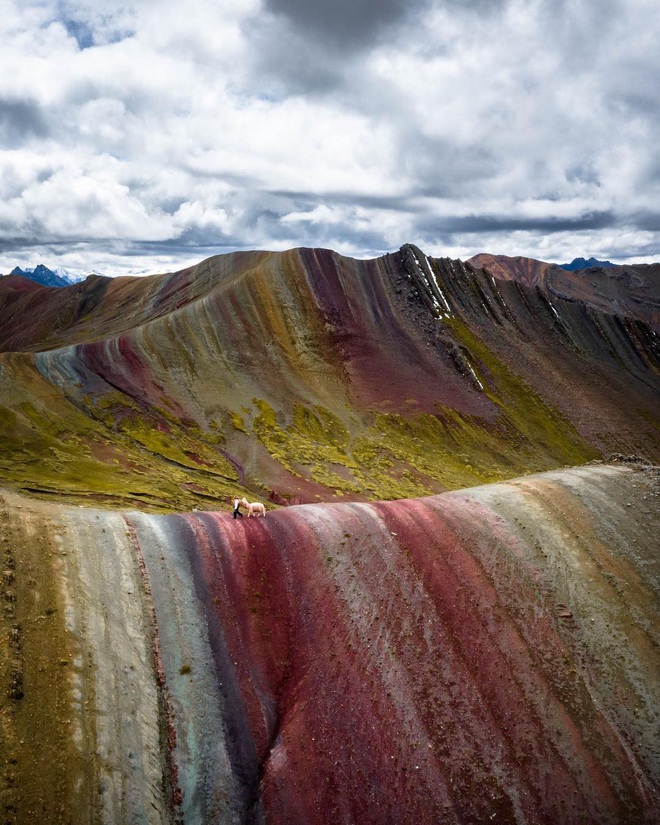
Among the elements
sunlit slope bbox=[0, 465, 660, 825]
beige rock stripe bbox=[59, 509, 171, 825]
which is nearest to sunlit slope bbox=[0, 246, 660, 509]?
beige rock stripe bbox=[59, 509, 171, 825]

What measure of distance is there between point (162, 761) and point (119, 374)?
66749mm

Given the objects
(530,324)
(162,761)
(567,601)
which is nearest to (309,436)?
(567,601)

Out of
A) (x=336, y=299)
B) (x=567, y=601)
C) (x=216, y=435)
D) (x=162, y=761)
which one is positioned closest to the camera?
(x=162, y=761)

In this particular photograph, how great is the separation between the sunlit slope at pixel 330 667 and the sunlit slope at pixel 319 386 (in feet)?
45.6

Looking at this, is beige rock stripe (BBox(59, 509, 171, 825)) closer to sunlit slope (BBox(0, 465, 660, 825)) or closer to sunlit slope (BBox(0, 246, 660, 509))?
sunlit slope (BBox(0, 465, 660, 825))

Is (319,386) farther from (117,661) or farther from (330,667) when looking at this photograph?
(117,661)

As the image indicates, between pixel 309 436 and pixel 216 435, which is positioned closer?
pixel 216 435

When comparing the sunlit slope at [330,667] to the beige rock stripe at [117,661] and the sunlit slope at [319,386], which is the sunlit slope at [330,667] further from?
the sunlit slope at [319,386]

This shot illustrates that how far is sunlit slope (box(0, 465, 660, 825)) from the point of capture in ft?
57.8

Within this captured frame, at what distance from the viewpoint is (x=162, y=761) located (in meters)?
17.8

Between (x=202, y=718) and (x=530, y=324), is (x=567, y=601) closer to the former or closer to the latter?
(x=202, y=718)

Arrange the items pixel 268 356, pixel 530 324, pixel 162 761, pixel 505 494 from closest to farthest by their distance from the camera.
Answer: pixel 162 761 < pixel 505 494 < pixel 268 356 < pixel 530 324

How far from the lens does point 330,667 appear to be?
21781mm

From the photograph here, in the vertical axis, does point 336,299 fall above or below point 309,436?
above
